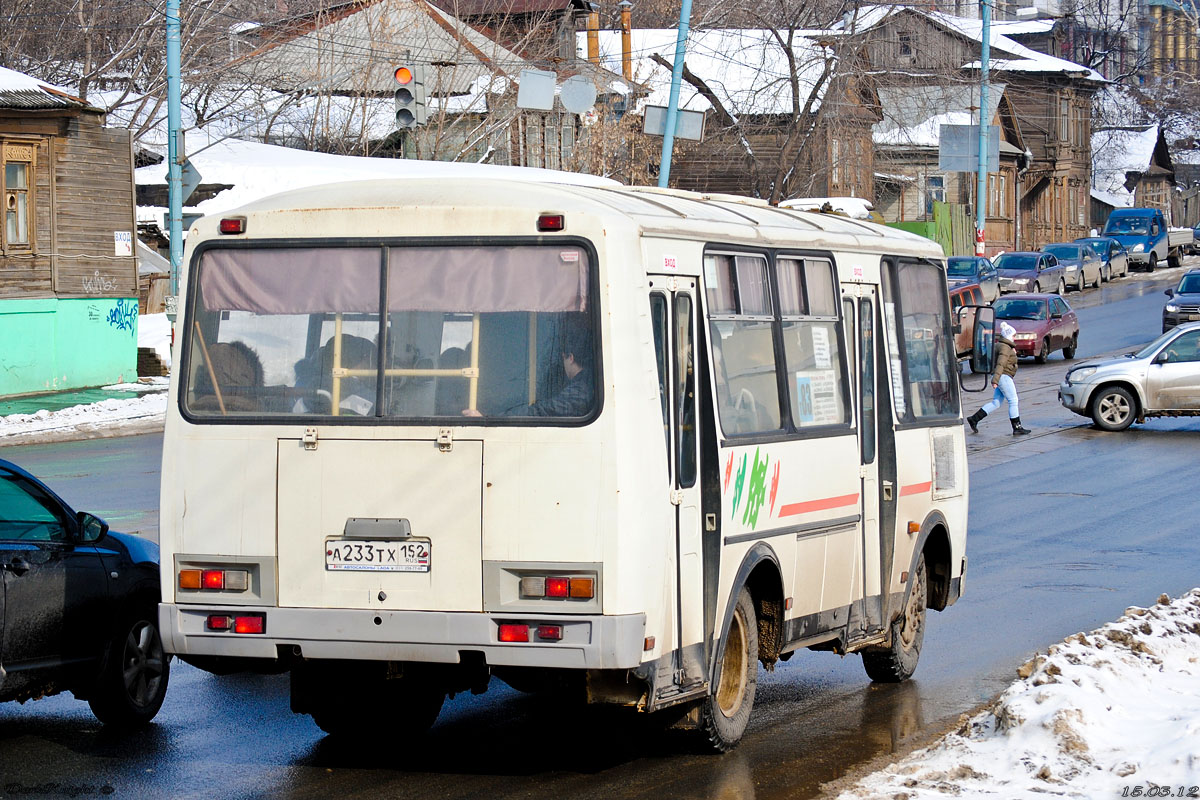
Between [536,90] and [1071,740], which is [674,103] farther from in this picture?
[1071,740]

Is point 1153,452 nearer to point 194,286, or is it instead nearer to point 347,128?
point 194,286

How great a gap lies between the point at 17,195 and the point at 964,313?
65.8 ft

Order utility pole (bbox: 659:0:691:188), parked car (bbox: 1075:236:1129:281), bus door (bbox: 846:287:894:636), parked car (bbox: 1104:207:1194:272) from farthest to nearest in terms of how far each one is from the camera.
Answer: parked car (bbox: 1104:207:1194:272), parked car (bbox: 1075:236:1129:281), utility pole (bbox: 659:0:691:188), bus door (bbox: 846:287:894:636)

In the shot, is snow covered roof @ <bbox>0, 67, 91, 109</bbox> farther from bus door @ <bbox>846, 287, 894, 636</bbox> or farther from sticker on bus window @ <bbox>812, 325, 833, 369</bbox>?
sticker on bus window @ <bbox>812, 325, 833, 369</bbox>

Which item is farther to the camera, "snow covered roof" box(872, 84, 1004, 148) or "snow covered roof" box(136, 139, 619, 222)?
"snow covered roof" box(872, 84, 1004, 148)

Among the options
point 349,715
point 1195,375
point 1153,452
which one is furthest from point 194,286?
point 1195,375

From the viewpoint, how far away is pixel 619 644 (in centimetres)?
653

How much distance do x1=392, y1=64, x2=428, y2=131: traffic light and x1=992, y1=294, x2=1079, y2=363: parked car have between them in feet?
53.3

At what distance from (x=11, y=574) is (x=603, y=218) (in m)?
3.27

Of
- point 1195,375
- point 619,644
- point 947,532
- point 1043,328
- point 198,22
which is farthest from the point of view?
point 198,22

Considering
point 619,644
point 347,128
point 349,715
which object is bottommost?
point 349,715

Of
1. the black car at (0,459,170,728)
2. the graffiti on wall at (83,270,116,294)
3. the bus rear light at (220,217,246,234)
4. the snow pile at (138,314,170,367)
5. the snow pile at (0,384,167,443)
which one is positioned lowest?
the black car at (0,459,170,728)

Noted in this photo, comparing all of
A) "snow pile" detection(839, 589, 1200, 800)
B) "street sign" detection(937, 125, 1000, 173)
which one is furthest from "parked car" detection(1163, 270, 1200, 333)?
"snow pile" detection(839, 589, 1200, 800)

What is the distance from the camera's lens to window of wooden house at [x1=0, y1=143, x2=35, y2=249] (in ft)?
104
